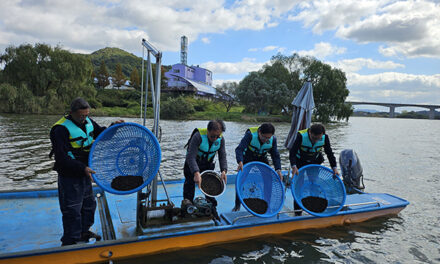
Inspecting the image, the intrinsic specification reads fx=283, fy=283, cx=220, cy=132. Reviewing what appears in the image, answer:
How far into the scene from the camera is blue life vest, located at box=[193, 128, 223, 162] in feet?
14.8

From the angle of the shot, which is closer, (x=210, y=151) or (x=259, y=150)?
(x=210, y=151)

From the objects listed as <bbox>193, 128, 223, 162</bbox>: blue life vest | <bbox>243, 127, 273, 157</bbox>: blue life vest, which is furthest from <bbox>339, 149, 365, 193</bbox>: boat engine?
<bbox>193, 128, 223, 162</bbox>: blue life vest

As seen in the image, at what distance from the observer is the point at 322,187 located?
5.12 metres

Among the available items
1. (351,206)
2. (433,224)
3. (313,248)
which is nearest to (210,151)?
(313,248)

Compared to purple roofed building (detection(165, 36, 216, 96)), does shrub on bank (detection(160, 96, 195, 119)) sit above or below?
below

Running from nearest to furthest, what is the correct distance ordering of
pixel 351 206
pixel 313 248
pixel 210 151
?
pixel 210 151
pixel 313 248
pixel 351 206

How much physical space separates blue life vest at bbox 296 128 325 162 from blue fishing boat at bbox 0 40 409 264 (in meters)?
0.99

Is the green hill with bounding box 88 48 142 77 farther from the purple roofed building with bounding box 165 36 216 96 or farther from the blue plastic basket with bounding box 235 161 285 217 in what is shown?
the blue plastic basket with bounding box 235 161 285 217

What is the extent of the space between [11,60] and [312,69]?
3812 cm

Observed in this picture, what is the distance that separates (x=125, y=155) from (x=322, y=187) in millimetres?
3472

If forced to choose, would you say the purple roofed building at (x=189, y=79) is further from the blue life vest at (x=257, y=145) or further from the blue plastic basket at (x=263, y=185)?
the blue plastic basket at (x=263, y=185)

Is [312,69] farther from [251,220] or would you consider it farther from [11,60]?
[251,220]

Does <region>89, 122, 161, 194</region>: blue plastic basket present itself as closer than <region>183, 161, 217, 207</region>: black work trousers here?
Yes

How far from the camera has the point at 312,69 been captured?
4172 centimetres
